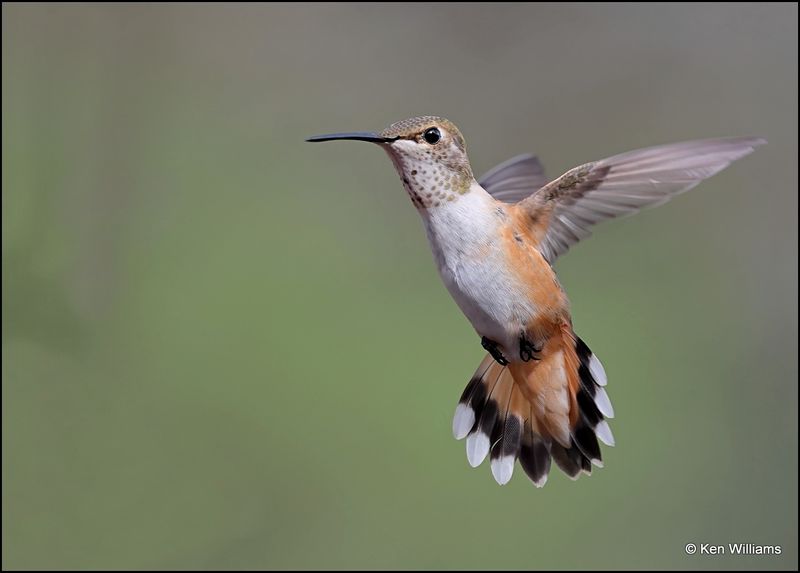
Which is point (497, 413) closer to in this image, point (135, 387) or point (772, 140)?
point (135, 387)

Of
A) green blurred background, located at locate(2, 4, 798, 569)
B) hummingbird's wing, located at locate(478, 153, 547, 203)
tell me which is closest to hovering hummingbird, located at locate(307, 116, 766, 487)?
hummingbird's wing, located at locate(478, 153, 547, 203)

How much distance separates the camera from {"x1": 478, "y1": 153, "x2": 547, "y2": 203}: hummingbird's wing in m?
1.66

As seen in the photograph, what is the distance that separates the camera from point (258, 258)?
3467 millimetres

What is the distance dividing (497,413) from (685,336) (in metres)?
2.19

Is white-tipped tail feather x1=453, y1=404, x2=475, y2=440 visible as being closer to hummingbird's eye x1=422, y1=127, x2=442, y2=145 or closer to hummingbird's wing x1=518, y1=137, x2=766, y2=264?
hummingbird's wing x1=518, y1=137, x2=766, y2=264

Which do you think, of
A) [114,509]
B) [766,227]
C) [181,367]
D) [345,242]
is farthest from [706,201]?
[114,509]

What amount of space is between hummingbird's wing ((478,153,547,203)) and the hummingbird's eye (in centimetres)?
55

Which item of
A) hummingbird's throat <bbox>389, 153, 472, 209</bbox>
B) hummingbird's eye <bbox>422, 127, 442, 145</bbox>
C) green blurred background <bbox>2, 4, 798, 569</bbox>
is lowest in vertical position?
green blurred background <bbox>2, 4, 798, 569</bbox>

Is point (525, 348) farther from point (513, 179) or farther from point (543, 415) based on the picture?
point (513, 179)

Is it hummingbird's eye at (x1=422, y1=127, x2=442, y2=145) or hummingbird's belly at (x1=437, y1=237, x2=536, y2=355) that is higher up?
hummingbird's eye at (x1=422, y1=127, x2=442, y2=145)

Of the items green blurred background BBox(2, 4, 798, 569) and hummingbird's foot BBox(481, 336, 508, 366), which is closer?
hummingbird's foot BBox(481, 336, 508, 366)

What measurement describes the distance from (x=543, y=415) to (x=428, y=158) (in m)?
0.48

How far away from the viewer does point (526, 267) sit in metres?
1.26

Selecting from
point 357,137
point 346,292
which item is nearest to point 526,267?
point 357,137
